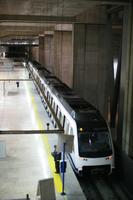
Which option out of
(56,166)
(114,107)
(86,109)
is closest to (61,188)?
(56,166)

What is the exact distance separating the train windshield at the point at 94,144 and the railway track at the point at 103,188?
3.69 ft

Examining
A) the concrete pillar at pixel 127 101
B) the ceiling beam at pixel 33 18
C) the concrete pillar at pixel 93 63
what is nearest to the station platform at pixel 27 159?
the concrete pillar at pixel 127 101

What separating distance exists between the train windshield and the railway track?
1126 mm

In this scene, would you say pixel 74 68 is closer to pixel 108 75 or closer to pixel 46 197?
pixel 108 75

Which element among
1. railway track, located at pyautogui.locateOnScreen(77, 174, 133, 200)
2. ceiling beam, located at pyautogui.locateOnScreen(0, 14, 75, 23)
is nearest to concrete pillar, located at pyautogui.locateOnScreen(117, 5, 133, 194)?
railway track, located at pyautogui.locateOnScreen(77, 174, 133, 200)

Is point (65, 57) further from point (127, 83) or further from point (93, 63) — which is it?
point (127, 83)

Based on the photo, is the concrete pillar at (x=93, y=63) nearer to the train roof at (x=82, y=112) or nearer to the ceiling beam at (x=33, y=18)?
the ceiling beam at (x=33, y=18)

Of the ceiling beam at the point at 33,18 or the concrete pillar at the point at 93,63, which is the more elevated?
the ceiling beam at the point at 33,18

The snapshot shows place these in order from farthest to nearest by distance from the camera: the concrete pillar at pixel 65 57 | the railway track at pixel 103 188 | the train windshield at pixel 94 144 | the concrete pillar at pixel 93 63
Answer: the concrete pillar at pixel 65 57 → the concrete pillar at pixel 93 63 → the train windshield at pixel 94 144 → the railway track at pixel 103 188

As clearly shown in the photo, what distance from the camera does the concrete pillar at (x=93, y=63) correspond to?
2469cm

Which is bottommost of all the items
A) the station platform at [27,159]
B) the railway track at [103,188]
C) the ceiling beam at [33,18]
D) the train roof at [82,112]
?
the railway track at [103,188]

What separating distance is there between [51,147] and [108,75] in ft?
35.1

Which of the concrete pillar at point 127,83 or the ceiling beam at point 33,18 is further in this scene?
the ceiling beam at point 33,18

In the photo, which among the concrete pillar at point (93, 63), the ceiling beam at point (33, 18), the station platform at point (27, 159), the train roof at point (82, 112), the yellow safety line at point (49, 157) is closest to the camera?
the station platform at point (27, 159)
